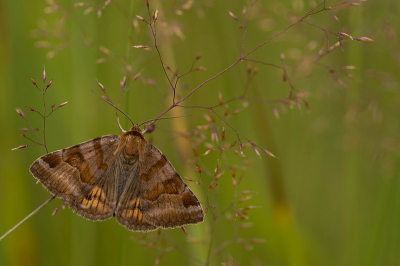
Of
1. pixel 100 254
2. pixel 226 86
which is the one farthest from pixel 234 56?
pixel 100 254

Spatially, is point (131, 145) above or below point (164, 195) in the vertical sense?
above

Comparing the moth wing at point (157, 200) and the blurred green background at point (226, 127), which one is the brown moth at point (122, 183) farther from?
the blurred green background at point (226, 127)

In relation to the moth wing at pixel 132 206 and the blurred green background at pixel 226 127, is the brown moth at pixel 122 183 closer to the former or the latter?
the moth wing at pixel 132 206

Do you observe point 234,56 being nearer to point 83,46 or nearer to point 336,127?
point 83,46

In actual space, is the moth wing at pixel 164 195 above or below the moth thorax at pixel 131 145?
below

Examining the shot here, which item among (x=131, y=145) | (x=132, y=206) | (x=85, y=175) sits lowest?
(x=132, y=206)

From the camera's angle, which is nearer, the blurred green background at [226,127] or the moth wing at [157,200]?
the moth wing at [157,200]

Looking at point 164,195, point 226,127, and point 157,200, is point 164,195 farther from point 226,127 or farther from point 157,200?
point 226,127

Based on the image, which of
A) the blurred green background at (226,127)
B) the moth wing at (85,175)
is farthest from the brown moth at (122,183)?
the blurred green background at (226,127)

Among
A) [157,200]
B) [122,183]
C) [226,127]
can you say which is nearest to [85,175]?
[122,183]
